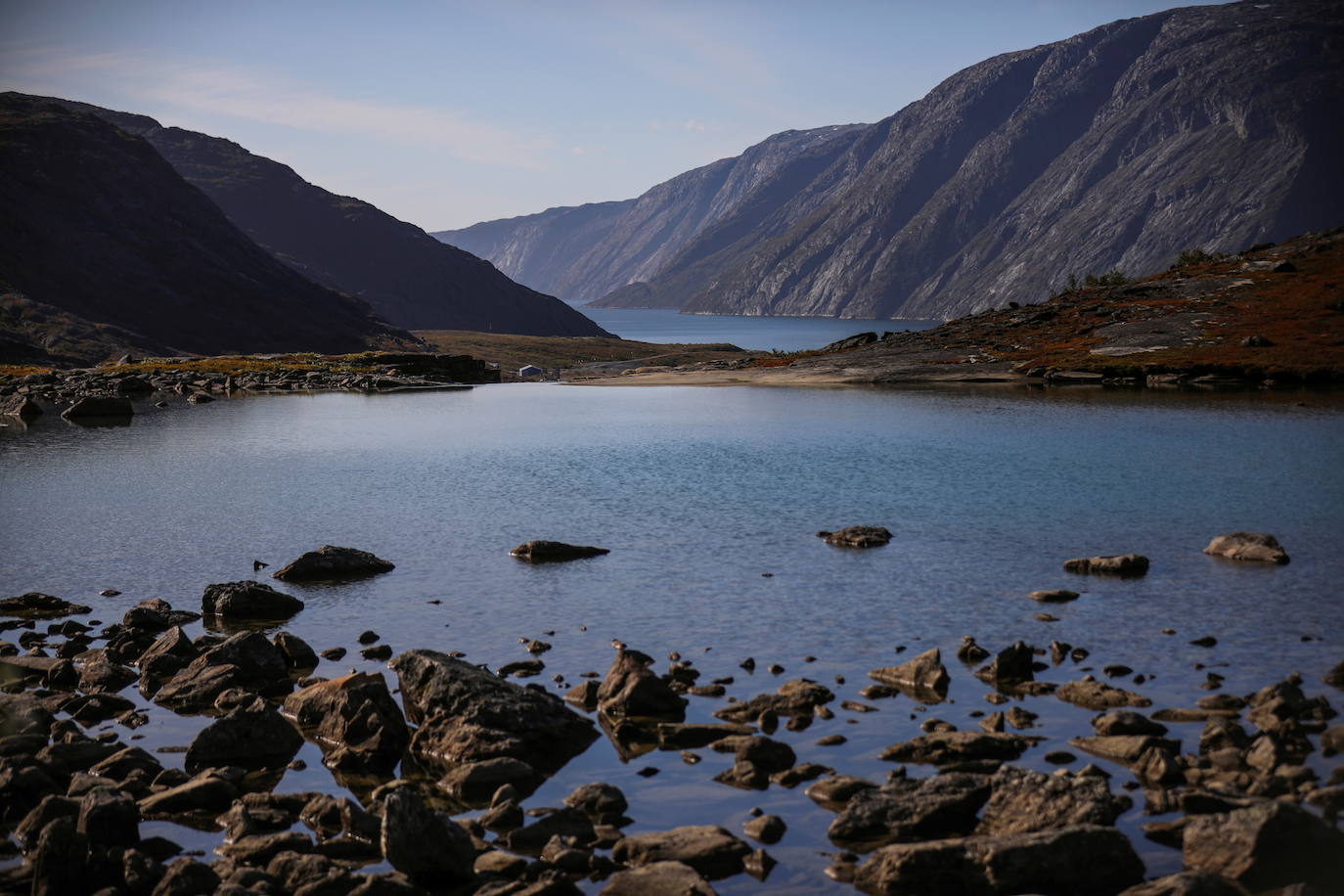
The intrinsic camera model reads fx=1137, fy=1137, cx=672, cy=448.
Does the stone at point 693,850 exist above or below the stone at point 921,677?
below

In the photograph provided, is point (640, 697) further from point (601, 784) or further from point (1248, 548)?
point (1248, 548)

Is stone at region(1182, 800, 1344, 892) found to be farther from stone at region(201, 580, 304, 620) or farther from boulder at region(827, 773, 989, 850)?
stone at region(201, 580, 304, 620)

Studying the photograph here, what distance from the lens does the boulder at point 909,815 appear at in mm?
19297

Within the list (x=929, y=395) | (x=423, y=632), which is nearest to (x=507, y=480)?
(x=423, y=632)

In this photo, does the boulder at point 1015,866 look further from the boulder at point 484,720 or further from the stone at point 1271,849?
the boulder at point 484,720

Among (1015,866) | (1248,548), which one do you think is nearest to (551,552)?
(1248,548)

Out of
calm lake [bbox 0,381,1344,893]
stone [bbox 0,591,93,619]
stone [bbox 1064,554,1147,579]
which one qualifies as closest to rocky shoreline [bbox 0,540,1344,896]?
calm lake [bbox 0,381,1344,893]

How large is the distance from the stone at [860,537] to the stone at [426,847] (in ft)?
85.1

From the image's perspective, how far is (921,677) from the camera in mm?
26719

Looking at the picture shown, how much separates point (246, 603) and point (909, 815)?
22958 mm

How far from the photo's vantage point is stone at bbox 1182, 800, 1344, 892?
55.5 ft

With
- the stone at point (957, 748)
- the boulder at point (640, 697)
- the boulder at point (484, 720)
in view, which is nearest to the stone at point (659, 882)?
the boulder at point (484, 720)

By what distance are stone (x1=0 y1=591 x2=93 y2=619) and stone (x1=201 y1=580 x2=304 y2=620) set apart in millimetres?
3824

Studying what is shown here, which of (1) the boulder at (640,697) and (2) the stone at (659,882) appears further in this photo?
(1) the boulder at (640,697)
